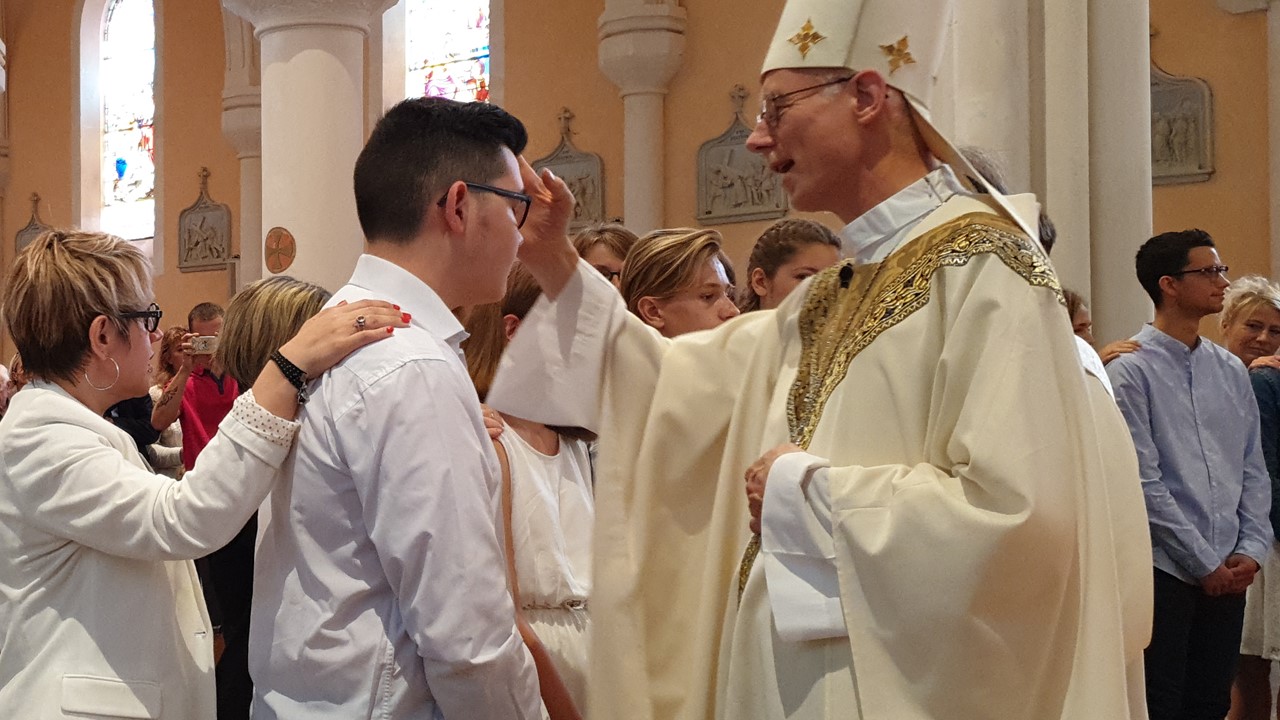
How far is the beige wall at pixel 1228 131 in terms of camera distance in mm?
9016

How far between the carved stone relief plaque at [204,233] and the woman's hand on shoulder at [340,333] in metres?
13.2

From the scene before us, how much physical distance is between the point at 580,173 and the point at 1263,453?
294 inches

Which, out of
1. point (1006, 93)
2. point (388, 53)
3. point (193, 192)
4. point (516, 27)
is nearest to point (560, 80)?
point (516, 27)

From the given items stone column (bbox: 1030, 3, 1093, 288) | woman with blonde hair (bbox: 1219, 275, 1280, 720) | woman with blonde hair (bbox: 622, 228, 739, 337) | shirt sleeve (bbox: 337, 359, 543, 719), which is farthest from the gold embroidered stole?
woman with blonde hair (bbox: 1219, 275, 1280, 720)

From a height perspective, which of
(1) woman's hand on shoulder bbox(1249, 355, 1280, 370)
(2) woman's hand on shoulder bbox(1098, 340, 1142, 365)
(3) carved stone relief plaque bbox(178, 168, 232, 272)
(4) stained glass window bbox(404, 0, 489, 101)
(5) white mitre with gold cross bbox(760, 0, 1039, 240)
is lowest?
(1) woman's hand on shoulder bbox(1249, 355, 1280, 370)

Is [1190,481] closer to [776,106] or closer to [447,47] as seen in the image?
[776,106]

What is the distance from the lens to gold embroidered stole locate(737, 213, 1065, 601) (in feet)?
6.78

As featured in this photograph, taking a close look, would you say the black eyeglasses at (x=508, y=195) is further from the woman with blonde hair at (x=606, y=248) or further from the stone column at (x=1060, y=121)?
the stone column at (x=1060, y=121)

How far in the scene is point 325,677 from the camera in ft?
6.57

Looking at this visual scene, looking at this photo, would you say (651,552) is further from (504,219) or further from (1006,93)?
(1006,93)

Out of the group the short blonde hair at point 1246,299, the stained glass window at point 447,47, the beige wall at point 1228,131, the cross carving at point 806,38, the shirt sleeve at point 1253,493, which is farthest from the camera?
the stained glass window at point 447,47

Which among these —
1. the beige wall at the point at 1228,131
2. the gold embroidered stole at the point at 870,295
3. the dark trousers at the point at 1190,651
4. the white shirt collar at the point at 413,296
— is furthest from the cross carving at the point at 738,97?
the white shirt collar at the point at 413,296

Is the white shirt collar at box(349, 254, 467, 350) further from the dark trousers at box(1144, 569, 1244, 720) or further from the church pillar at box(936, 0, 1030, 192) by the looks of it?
the dark trousers at box(1144, 569, 1244, 720)

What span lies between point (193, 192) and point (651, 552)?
13651mm
